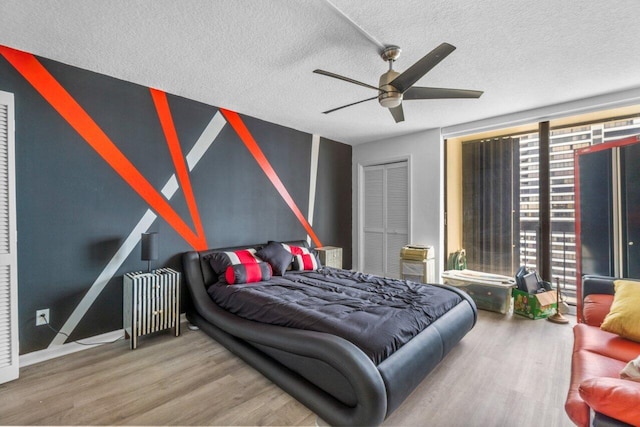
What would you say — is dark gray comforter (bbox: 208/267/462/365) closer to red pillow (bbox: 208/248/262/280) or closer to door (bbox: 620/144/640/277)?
red pillow (bbox: 208/248/262/280)

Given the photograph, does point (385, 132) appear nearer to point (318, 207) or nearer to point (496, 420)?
point (318, 207)

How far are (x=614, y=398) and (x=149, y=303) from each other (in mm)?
3287

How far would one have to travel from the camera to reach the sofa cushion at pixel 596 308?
225 cm

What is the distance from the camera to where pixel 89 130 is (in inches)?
111

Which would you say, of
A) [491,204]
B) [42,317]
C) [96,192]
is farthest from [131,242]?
[491,204]

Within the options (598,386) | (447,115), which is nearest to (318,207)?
(447,115)

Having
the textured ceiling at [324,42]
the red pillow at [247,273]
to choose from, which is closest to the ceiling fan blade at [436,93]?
the textured ceiling at [324,42]

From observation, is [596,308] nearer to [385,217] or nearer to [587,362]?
[587,362]

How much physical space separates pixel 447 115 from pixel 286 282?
3.10 m

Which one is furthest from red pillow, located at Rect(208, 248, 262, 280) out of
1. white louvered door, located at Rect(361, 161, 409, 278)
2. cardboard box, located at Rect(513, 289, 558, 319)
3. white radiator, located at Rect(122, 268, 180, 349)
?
cardboard box, located at Rect(513, 289, 558, 319)

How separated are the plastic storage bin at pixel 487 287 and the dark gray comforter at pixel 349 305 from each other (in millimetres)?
1250

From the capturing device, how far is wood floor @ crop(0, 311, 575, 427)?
72.8 inches

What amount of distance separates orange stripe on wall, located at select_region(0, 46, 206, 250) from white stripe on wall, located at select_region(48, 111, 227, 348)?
0.49 ft

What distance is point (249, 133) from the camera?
13.4 ft
